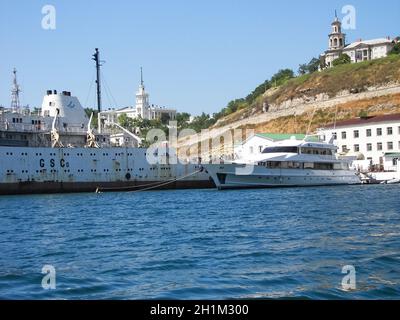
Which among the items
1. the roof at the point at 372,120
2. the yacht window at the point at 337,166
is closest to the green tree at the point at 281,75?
the roof at the point at 372,120

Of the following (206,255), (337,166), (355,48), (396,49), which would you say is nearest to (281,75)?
(355,48)

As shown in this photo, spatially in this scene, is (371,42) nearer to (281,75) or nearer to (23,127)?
(281,75)

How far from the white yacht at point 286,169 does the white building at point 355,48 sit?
268ft

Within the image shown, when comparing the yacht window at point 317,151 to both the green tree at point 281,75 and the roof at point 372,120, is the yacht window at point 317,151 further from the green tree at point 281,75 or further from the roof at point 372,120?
the green tree at point 281,75

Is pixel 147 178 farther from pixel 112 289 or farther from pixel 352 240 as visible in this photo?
pixel 112 289

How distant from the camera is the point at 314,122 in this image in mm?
100062

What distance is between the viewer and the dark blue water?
34.1 feet

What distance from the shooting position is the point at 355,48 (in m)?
136

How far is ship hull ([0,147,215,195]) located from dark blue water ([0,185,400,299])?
79.0ft

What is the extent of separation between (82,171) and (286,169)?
1931 cm
